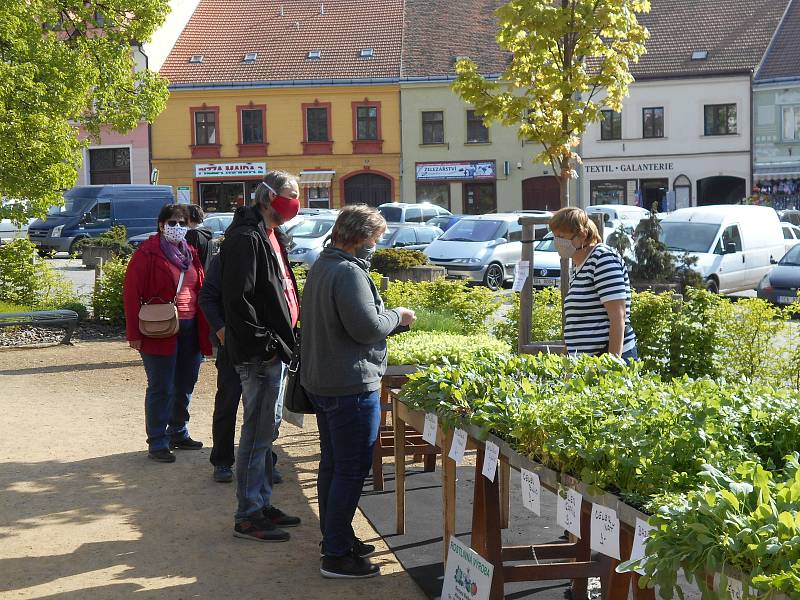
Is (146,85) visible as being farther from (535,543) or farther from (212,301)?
(535,543)

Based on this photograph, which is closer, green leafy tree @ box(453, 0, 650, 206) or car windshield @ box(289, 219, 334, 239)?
green leafy tree @ box(453, 0, 650, 206)

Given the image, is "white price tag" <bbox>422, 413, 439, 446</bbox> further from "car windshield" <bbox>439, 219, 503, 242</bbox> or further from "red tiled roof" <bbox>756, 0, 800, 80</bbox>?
"red tiled roof" <bbox>756, 0, 800, 80</bbox>

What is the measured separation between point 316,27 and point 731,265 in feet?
105

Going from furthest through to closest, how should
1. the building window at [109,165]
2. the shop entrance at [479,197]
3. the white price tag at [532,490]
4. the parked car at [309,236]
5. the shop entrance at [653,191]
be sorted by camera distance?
the building window at [109,165] < the shop entrance at [479,197] < the shop entrance at [653,191] < the parked car at [309,236] < the white price tag at [532,490]

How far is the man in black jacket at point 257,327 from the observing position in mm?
5789

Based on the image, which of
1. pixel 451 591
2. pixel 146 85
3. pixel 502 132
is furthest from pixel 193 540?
pixel 502 132

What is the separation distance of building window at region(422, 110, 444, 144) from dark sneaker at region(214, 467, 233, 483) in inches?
1517

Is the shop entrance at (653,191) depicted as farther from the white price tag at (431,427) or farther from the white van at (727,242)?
the white price tag at (431,427)

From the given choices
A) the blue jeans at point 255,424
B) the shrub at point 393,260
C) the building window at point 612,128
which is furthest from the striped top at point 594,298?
the building window at point 612,128

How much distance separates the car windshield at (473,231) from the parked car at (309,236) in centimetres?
288

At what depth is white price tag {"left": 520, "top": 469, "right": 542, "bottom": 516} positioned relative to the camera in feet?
13.3

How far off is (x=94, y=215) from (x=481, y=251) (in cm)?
1409

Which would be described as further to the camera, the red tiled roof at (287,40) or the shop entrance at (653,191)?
the red tiled roof at (287,40)

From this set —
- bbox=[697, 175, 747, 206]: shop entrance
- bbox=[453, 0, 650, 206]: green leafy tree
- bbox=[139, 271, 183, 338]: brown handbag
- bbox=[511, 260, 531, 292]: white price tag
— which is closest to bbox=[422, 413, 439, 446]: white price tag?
bbox=[139, 271, 183, 338]: brown handbag
